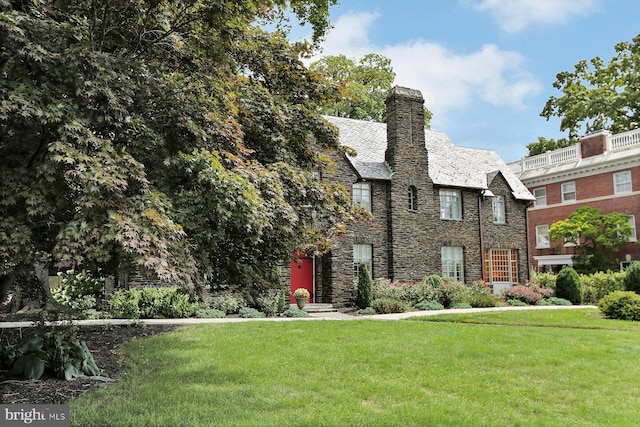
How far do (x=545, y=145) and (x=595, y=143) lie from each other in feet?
36.3

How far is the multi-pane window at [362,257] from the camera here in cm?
2128

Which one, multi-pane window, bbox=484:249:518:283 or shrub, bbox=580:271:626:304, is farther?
multi-pane window, bbox=484:249:518:283

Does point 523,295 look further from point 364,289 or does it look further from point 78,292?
point 78,292

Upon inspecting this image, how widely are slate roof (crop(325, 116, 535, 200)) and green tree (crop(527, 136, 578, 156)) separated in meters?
17.1

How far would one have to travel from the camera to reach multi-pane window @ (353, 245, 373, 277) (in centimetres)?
2128

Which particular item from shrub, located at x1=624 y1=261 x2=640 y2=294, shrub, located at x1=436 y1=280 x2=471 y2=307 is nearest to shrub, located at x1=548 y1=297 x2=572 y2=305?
shrub, located at x1=624 y1=261 x2=640 y2=294

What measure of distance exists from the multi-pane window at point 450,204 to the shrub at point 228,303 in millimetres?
11030

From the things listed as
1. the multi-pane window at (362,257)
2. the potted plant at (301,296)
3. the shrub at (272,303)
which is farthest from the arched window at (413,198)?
the shrub at (272,303)

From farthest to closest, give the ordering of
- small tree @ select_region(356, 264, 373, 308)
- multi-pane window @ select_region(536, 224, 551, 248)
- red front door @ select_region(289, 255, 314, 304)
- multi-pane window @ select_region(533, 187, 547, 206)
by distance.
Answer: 1. multi-pane window @ select_region(533, 187, 547, 206)
2. multi-pane window @ select_region(536, 224, 551, 248)
3. red front door @ select_region(289, 255, 314, 304)
4. small tree @ select_region(356, 264, 373, 308)

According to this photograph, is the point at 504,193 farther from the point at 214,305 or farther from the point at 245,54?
the point at 245,54

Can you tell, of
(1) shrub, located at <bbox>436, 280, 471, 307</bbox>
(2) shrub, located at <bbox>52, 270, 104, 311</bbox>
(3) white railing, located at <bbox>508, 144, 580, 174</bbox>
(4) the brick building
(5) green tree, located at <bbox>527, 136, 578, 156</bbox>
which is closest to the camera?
(2) shrub, located at <bbox>52, 270, 104, 311</bbox>

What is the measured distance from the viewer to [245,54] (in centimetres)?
955

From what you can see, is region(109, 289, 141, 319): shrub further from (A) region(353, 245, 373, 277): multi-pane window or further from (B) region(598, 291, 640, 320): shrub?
(B) region(598, 291, 640, 320): shrub

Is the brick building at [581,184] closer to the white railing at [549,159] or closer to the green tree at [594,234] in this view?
the white railing at [549,159]
